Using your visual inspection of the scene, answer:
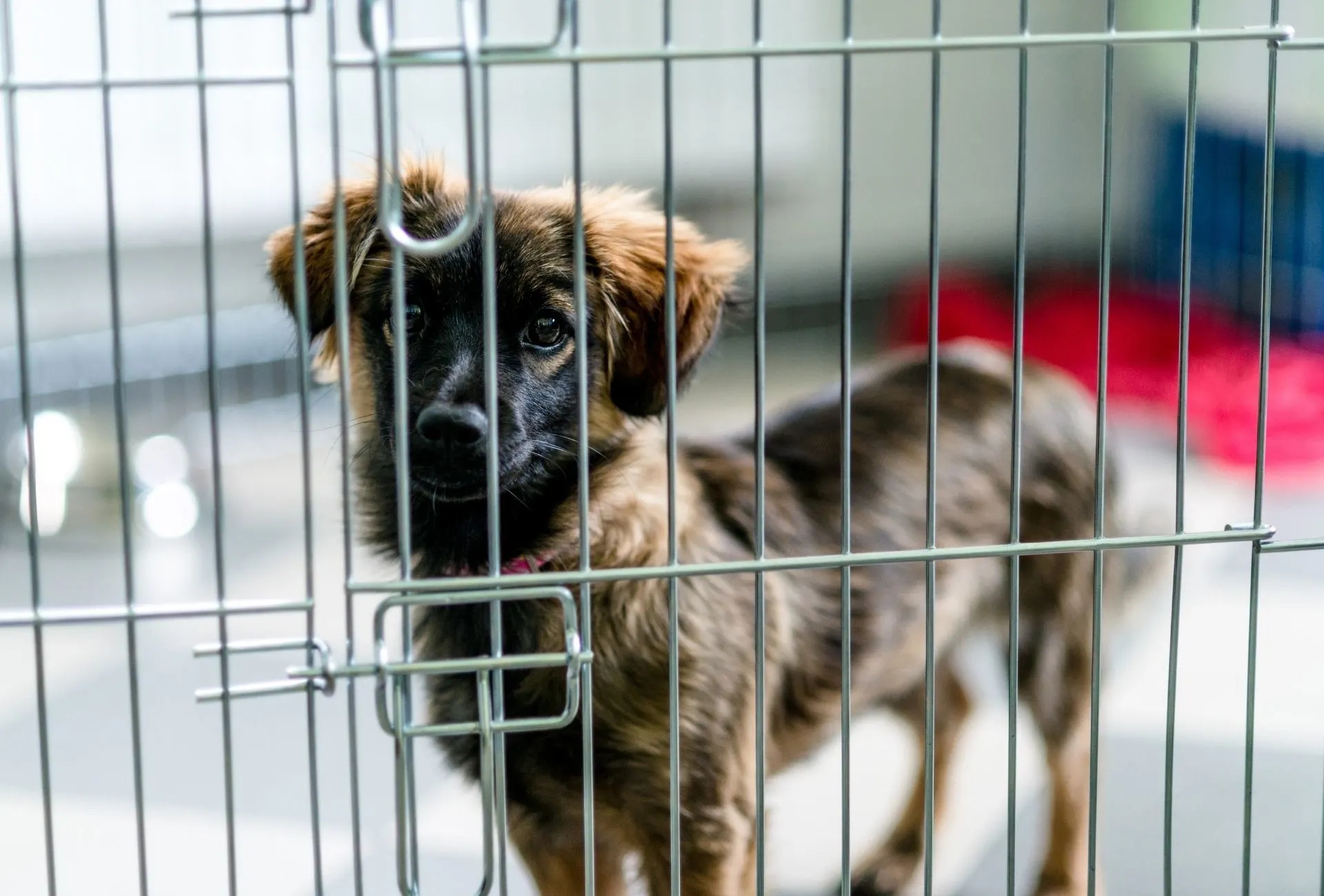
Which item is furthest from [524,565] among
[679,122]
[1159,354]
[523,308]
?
[679,122]

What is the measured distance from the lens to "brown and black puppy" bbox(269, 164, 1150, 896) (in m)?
1.59

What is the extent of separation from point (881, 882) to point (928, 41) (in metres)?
1.20

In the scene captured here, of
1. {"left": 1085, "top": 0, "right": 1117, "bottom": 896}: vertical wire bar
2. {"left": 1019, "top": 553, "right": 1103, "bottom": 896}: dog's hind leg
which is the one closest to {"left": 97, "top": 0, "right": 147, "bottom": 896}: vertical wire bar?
{"left": 1085, "top": 0, "right": 1117, "bottom": 896}: vertical wire bar

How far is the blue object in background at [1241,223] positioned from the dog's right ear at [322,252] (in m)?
3.01

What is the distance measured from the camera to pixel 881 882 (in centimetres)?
204

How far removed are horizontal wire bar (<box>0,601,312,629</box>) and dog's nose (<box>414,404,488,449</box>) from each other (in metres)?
0.23

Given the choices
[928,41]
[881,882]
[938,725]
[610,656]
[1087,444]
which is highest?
[928,41]

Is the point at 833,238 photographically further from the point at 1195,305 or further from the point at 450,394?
the point at 450,394

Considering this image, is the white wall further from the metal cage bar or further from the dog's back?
the metal cage bar

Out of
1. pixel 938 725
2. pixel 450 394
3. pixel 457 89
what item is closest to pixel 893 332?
pixel 457 89

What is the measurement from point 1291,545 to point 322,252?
1.09 meters

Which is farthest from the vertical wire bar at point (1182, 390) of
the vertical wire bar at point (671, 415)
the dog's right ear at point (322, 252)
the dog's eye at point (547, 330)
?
the dog's right ear at point (322, 252)

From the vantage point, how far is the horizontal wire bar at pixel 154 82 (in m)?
1.23

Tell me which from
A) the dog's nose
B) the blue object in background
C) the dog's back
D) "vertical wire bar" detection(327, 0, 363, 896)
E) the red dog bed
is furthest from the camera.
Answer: the blue object in background
